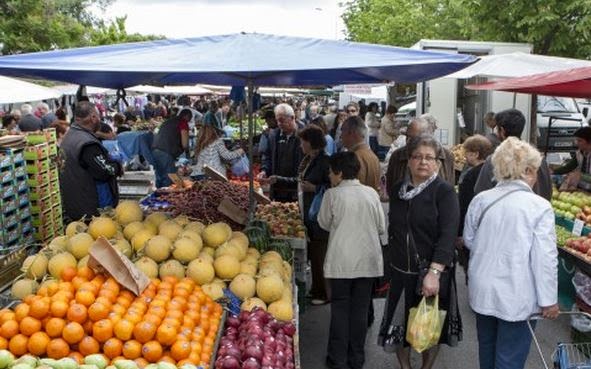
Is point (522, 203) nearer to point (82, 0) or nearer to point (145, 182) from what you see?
point (145, 182)

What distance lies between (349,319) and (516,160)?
2024 millimetres

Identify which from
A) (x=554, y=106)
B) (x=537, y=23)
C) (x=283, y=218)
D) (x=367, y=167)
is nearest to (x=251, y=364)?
(x=367, y=167)

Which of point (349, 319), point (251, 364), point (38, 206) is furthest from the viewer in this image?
point (38, 206)

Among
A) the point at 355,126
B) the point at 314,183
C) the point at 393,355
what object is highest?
the point at 355,126

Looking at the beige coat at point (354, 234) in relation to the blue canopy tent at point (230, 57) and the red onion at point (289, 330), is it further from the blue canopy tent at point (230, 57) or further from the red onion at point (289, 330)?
the blue canopy tent at point (230, 57)

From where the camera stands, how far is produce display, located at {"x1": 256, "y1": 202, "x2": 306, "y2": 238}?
6.19 metres

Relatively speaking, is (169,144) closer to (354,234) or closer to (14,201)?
(14,201)

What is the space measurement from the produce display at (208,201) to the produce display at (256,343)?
1.83 meters

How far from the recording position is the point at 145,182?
12.3 metres

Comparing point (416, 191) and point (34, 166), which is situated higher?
point (416, 191)

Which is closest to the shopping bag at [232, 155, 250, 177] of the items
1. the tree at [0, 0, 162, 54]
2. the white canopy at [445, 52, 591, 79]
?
the white canopy at [445, 52, 591, 79]

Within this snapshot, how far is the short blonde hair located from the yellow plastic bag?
990 millimetres

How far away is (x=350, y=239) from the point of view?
4.77m

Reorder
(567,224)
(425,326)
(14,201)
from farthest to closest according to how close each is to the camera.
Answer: (14,201), (567,224), (425,326)
